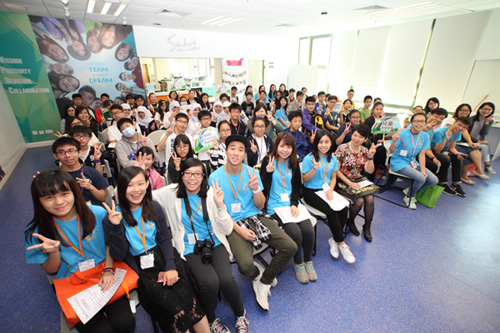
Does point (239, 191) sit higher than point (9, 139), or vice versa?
point (239, 191)

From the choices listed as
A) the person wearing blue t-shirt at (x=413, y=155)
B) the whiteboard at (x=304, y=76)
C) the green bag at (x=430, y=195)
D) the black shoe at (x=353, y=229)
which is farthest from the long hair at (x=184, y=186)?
the whiteboard at (x=304, y=76)

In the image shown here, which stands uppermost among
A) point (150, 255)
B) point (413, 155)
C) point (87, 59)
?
point (87, 59)

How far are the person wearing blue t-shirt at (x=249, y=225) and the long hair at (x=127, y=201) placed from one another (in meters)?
0.58

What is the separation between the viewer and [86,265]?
1606 mm

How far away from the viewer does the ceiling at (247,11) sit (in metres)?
4.85

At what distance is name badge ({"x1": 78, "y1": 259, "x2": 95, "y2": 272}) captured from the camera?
5.20 ft

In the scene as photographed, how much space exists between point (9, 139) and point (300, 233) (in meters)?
7.49

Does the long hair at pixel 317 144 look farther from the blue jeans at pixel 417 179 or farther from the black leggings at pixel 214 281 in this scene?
the blue jeans at pixel 417 179

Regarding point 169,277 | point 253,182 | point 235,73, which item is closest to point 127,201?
point 169,277

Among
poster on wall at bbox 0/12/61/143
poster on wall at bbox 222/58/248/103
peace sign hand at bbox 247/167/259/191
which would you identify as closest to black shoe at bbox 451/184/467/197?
peace sign hand at bbox 247/167/259/191

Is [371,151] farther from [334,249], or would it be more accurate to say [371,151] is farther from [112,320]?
[112,320]

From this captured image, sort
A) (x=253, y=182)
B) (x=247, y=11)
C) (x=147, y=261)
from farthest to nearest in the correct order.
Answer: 1. (x=247, y=11)
2. (x=253, y=182)
3. (x=147, y=261)

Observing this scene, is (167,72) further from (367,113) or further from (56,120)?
(367,113)

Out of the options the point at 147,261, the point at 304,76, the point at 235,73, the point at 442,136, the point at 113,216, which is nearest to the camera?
the point at 113,216
